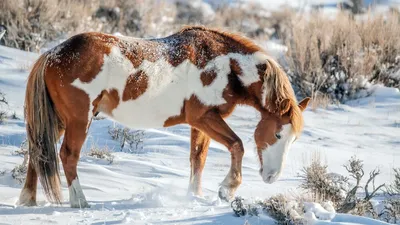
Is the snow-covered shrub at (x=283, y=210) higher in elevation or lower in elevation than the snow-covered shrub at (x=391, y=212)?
higher

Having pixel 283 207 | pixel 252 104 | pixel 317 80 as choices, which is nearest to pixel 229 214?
pixel 283 207

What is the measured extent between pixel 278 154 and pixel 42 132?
201cm

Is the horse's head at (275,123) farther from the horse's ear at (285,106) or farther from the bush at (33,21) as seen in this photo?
the bush at (33,21)

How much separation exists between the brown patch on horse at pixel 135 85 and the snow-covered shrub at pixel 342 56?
223 inches

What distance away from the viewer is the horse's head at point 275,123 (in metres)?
6.30

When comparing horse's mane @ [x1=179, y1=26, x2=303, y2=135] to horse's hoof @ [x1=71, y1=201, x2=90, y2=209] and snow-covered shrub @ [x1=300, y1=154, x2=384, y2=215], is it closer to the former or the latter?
snow-covered shrub @ [x1=300, y1=154, x2=384, y2=215]

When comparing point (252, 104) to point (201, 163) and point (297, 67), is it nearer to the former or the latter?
point (201, 163)

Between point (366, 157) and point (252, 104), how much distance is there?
2719mm

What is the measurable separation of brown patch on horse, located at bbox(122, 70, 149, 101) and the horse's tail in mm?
636

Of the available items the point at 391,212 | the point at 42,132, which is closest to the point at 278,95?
the point at 391,212

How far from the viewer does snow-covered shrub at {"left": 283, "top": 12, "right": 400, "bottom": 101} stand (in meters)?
12.0

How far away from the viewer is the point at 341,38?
12391 mm

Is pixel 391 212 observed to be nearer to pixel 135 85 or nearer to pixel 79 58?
pixel 135 85

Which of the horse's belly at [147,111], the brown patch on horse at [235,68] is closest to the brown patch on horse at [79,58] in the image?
the horse's belly at [147,111]
